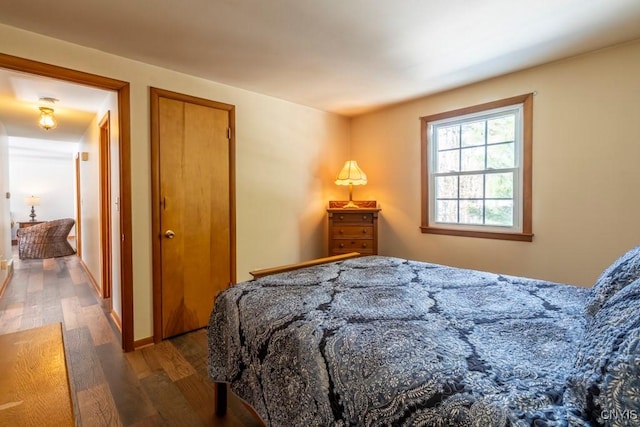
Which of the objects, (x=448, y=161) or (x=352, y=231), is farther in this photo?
(x=352, y=231)

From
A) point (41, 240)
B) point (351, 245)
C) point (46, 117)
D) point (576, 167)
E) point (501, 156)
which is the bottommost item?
point (41, 240)

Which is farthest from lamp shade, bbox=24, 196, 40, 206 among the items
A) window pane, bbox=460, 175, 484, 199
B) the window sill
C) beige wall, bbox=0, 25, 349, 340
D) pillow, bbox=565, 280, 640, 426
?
pillow, bbox=565, 280, 640, 426

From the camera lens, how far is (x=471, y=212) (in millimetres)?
3217

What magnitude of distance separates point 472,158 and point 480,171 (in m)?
0.16

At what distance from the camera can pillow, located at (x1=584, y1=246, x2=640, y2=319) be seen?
3.68 feet

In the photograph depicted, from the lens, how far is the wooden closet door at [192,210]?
2.69 metres

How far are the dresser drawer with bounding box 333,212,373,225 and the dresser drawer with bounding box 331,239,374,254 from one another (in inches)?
8.1

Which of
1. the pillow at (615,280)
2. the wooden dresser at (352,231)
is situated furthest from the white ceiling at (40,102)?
the pillow at (615,280)

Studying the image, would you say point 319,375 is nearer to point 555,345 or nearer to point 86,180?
point 555,345

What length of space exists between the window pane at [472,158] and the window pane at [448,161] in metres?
0.06

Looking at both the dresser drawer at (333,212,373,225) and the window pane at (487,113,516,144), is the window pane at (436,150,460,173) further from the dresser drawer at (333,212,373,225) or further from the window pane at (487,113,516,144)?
the dresser drawer at (333,212,373,225)

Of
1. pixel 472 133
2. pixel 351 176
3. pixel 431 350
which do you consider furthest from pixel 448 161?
pixel 431 350

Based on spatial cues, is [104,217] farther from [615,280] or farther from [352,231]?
[615,280]

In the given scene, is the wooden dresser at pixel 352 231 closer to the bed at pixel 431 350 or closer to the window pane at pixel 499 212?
Result: the window pane at pixel 499 212
